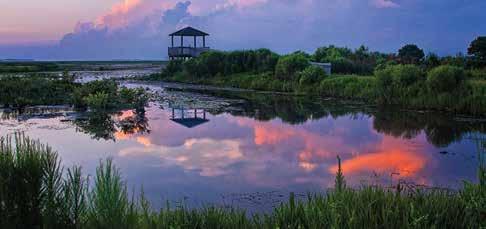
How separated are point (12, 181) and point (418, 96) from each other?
63.2 ft

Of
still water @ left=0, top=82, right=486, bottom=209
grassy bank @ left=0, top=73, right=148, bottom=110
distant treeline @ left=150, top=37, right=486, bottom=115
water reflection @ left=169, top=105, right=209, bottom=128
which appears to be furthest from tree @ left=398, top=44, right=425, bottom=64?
grassy bank @ left=0, top=73, right=148, bottom=110

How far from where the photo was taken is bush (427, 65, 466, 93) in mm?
19594

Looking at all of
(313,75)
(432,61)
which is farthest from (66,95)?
(432,61)

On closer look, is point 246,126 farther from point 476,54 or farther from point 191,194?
point 476,54

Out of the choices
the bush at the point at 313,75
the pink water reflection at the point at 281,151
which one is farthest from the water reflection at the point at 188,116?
the bush at the point at 313,75

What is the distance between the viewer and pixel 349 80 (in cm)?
2716

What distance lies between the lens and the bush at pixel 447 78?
64.3ft

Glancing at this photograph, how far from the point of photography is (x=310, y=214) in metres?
5.07

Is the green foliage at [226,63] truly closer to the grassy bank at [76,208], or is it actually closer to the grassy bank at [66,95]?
the grassy bank at [66,95]

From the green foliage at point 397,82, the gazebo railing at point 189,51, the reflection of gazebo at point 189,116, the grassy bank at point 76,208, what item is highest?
the gazebo railing at point 189,51

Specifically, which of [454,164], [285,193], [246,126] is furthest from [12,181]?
[246,126]

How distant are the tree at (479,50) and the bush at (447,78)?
5464 mm

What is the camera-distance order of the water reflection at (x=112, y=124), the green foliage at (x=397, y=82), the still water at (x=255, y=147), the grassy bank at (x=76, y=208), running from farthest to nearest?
1. the green foliage at (x=397, y=82)
2. the water reflection at (x=112, y=124)
3. the still water at (x=255, y=147)
4. the grassy bank at (x=76, y=208)

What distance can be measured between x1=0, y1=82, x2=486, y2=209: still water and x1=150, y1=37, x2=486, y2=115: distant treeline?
1446mm
